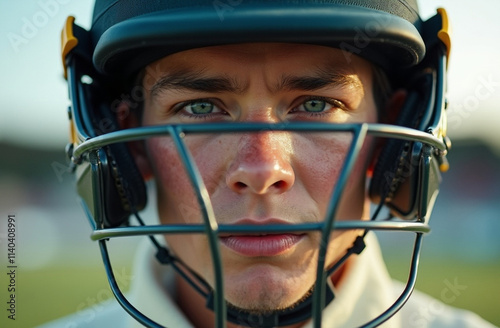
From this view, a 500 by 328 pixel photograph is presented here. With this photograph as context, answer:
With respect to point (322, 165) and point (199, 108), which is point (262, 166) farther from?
point (199, 108)

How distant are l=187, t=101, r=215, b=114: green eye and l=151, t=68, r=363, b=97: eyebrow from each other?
0.07m

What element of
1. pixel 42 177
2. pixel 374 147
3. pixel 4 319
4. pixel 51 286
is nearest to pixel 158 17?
pixel 374 147

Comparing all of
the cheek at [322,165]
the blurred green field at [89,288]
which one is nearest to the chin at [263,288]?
the cheek at [322,165]

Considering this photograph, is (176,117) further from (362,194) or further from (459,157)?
(459,157)

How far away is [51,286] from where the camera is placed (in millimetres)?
8398

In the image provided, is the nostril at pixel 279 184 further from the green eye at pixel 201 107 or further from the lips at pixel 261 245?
Result: the green eye at pixel 201 107

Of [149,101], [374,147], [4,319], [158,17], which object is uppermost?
[158,17]

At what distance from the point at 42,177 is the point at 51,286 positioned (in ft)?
32.6

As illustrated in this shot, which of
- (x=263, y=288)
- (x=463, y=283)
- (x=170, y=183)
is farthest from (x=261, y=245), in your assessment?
(x=463, y=283)

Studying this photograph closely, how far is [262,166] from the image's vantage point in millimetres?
1346

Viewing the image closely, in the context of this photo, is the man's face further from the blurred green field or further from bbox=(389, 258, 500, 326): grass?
bbox=(389, 258, 500, 326): grass

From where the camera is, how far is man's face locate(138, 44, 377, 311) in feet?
4.58

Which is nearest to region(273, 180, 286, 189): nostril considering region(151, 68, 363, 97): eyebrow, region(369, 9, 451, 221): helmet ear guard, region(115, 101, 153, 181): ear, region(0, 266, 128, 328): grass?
region(151, 68, 363, 97): eyebrow

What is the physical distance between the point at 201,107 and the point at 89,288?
6.99 m
